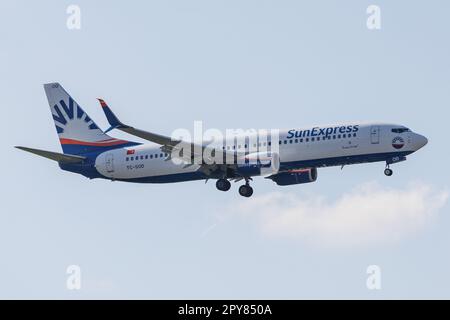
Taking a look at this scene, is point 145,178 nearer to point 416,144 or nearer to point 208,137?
point 208,137

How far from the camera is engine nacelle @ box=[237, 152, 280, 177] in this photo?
77938 millimetres

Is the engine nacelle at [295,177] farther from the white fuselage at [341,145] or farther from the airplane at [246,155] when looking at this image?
the white fuselage at [341,145]

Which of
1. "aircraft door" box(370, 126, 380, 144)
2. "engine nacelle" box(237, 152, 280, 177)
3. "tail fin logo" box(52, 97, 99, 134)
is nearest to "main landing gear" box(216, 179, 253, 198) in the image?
"engine nacelle" box(237, 152, 280, 177)

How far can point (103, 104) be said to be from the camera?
69.2 m

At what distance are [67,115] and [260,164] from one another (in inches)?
804

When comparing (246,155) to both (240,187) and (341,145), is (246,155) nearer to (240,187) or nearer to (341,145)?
(240,187)

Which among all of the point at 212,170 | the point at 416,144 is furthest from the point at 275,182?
the point at 416,144

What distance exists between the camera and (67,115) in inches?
3578

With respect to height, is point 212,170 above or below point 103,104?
below

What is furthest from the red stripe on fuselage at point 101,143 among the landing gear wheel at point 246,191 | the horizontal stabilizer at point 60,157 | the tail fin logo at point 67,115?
the landing gear wheel at point 246,191

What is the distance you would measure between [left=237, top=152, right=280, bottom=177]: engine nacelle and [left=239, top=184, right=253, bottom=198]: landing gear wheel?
3160 mm

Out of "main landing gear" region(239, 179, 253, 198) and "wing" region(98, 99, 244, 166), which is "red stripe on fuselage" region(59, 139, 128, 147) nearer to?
"wing" region(98, 99, 244, 166)

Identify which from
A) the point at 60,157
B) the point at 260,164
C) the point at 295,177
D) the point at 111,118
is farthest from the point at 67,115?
the point at 111,118

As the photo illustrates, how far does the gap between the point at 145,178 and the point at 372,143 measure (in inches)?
722
